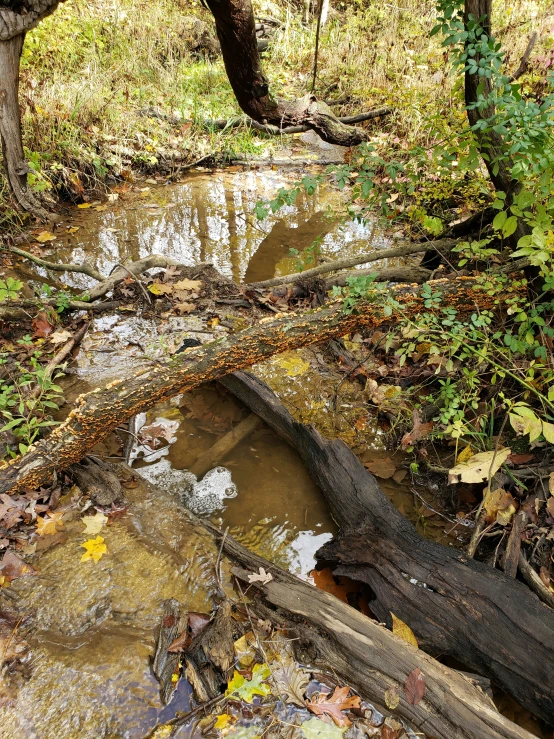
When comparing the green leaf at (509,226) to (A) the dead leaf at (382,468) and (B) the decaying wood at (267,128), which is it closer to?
(A) the dead leaf at (382,468)

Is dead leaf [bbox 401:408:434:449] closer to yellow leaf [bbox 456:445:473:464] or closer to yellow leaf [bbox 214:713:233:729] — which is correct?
yellow leaf [bbox 456:445:473:464]

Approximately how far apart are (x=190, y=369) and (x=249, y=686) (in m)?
1.61

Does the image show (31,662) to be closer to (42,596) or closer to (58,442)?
(42,596)

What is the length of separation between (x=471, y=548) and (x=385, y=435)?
3.26 feet

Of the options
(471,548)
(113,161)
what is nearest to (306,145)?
(113,161)

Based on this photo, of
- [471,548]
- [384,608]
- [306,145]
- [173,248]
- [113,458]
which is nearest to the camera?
[384,608]

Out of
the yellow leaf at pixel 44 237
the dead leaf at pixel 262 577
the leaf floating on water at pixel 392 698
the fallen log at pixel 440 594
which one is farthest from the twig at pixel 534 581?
the yellow leaf at pixel 44 237

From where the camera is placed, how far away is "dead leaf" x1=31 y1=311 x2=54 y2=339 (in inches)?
153

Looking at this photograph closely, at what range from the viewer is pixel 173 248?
5449 millimetres

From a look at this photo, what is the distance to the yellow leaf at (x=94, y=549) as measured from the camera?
2494 millimetres

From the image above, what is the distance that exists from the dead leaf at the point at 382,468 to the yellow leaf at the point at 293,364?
1.02 metres

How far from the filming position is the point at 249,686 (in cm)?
202

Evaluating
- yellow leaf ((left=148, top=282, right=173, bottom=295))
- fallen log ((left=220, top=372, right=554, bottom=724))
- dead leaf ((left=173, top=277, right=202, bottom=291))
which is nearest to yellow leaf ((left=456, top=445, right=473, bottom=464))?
fallen log ((left=220, top=372, right=554, bottom=724))

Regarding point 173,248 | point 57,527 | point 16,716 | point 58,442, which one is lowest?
point 16,716
